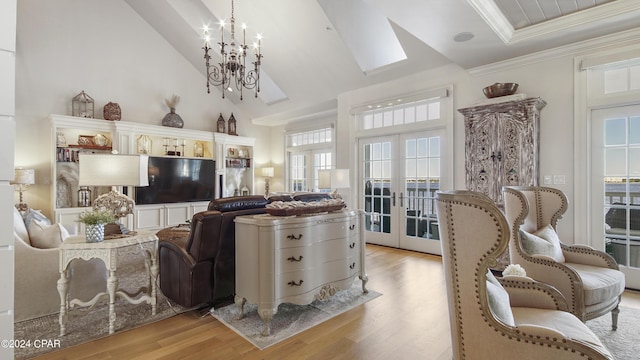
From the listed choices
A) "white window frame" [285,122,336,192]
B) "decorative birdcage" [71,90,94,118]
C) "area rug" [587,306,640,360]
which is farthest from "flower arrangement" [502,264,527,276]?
"decorative birdcage" [71,90,94,118]

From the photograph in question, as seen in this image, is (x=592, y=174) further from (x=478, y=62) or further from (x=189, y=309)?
(x=189, y=309)

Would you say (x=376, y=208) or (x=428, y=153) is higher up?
(x=428, y=153)

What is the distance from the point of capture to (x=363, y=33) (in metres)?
5.28

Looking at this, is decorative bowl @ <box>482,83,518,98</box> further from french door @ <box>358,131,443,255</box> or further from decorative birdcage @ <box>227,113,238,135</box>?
decorative birdcage @ <box>227,113,238,135</box>

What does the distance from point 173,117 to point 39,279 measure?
179 inches

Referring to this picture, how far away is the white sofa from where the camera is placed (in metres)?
2.54

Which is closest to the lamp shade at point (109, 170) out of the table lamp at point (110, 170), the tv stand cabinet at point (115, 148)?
the table lamp at point (110, 170)

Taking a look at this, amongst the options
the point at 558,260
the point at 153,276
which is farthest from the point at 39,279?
the point at 558,260

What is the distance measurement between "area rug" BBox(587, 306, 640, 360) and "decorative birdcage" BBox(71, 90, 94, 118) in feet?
24.6

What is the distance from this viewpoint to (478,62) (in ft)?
13.7

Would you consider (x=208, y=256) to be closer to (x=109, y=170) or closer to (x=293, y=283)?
(x=293, y=283)

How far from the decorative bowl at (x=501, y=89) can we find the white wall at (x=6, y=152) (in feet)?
14.4

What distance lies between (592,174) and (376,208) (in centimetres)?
302

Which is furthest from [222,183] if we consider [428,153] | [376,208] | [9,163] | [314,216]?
[9,163]
